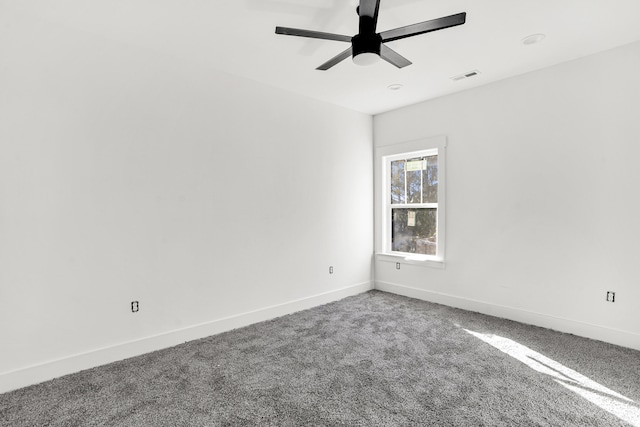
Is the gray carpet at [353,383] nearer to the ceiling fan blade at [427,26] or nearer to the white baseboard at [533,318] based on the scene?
the white baseboard at [533,318]

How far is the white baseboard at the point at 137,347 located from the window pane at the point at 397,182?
73.0 inches

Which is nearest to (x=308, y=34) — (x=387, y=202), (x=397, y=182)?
(x=397, y=182)

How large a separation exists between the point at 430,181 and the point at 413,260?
3.57 ft

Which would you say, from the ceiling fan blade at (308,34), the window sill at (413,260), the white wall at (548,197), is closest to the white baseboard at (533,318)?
the white wall at (548,197)

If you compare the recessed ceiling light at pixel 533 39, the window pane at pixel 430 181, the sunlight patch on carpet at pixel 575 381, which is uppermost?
the recessed ceiling light at pixel 533 39

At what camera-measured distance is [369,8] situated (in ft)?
6.41

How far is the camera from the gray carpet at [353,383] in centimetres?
194

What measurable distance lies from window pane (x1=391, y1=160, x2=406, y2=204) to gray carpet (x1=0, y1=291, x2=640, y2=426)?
2.06 m

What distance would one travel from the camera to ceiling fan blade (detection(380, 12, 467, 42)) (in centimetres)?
190

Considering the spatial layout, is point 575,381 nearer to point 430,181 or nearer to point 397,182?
point 430,181

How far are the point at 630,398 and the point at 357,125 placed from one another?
3886 mm

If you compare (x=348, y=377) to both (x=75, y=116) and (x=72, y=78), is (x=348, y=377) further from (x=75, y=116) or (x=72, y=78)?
(x=72, y=78)

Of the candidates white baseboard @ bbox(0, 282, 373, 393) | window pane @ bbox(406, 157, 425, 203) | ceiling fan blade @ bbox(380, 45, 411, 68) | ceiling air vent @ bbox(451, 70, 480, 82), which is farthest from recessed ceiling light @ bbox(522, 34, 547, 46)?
white baseboard @ bbox(0, 282, 373, 393)

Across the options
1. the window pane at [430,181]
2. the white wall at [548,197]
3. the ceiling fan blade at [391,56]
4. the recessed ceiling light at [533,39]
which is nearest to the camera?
the ceiling fan blade at [391,56]
